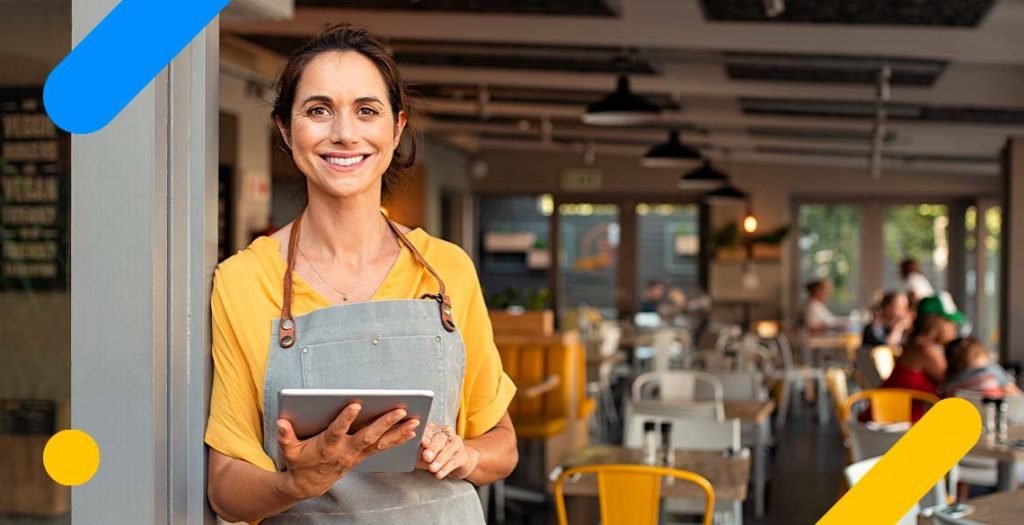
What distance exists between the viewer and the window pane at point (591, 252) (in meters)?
19.4

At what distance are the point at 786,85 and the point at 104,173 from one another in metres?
10.1

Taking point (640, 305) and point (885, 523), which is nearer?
point (885, 523)

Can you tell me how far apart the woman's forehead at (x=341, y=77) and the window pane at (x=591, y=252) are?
1759 cm

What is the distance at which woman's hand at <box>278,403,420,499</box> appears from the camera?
154 cm

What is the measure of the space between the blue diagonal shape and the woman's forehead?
0.78 m

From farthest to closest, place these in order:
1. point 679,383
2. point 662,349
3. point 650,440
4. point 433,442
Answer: point 662,349
point 679,383
point 650,440
point 433,442

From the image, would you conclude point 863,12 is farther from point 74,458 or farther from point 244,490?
point 74,458

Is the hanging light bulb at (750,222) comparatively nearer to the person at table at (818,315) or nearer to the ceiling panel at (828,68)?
the person at table at (818,315)

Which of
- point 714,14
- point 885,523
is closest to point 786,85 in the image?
point 714,14

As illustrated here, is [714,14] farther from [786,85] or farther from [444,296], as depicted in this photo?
[444,296]

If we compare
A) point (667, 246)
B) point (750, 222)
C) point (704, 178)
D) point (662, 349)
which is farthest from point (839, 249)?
point (662, 349)

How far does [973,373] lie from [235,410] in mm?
6108

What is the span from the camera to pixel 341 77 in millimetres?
1805

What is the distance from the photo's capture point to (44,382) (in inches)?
72.5
